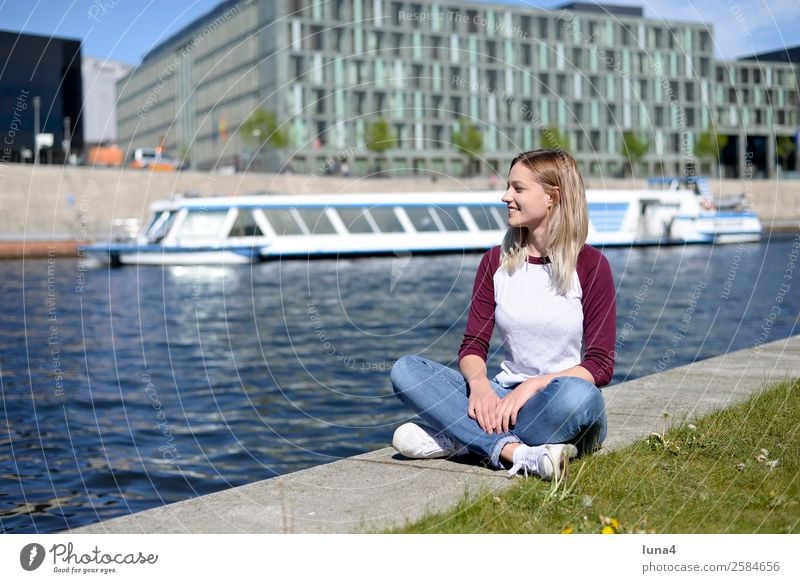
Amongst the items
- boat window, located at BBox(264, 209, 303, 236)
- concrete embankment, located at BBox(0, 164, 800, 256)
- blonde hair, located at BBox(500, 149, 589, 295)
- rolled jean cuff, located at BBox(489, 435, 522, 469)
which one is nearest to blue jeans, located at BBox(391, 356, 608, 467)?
rolled jean cuff, located at BBox(489, 435, 522, 469)

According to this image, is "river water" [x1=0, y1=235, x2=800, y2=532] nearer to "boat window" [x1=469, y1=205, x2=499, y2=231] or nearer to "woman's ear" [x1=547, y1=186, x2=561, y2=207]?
"woman's ear" [x1=547, y1=186, x2=561, y2=207]

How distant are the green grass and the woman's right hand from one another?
423 millimetres

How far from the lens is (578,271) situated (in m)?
5.05

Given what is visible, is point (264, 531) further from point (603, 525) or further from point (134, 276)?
point (134, 276)

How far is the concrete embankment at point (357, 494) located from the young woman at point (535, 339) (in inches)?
6.3

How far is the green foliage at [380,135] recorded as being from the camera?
71.1 m

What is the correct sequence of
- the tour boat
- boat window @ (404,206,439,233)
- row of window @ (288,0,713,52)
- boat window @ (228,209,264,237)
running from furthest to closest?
row of window @ (288,0,713,52) < boat window @ (404,206,439,233) < boat window @ (228,209,264,237) < the tour boat

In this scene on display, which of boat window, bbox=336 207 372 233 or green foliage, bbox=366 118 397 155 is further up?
green foliage, bbox=366 118 397 155

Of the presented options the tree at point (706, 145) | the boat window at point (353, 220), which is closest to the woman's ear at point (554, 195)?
the boat window at point (353, 220)

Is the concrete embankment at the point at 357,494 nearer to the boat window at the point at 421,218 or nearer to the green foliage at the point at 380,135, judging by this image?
the boat window at the point at 421,218

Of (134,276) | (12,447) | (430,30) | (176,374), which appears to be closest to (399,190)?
(430,30)

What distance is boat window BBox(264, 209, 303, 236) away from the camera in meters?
38.3

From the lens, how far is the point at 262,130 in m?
70.8
